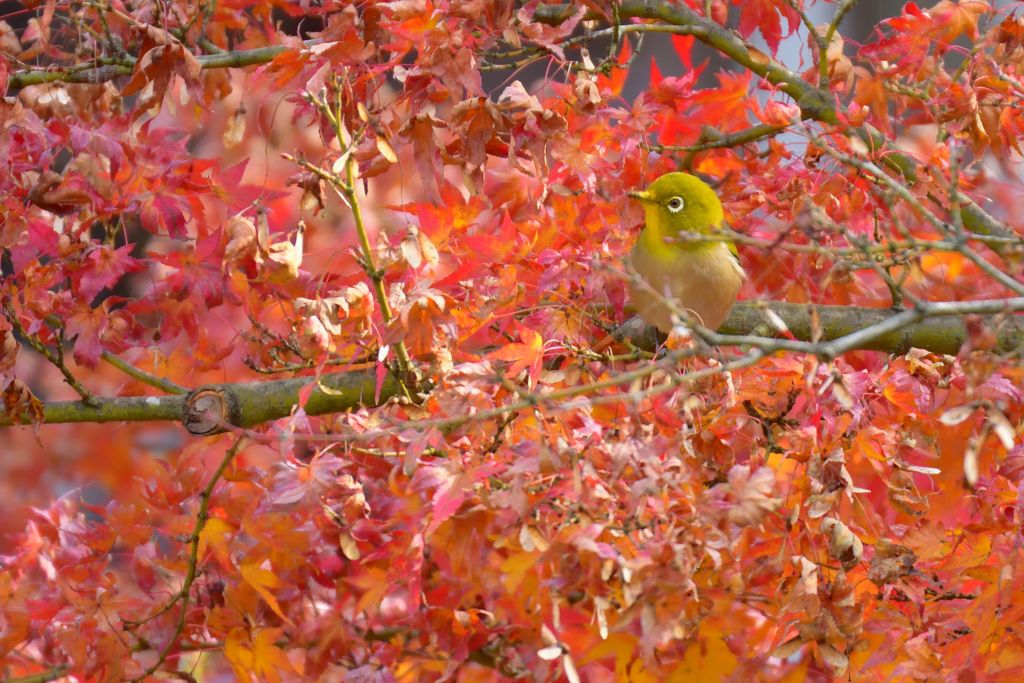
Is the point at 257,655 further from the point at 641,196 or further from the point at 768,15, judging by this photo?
the point at 768,15

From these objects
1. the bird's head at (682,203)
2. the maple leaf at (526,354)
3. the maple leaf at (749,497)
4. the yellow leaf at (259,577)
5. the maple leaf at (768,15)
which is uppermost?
the maple leaf at (768,15)

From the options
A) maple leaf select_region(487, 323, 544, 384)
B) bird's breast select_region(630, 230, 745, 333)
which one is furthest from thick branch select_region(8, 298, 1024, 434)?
maple leaf select_region(487, 323, 544, 384)

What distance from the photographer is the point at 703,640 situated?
2.25 meters

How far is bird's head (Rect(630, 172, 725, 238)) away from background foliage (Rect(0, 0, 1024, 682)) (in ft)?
0.19

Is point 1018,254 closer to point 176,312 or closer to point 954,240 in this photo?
point 954,240

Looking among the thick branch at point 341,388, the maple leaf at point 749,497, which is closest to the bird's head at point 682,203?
the thick branch at point 341,388

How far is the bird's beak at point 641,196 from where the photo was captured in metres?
2.77

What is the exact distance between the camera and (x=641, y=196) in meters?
2.79

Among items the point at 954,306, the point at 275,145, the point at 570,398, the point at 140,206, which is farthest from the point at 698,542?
the point at 275,145

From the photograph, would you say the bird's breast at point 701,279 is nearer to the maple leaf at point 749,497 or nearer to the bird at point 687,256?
the bird at point 687,256

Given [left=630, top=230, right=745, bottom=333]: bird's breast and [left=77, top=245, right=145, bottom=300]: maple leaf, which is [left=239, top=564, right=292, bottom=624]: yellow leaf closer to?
[left=77, top=245, right=145, bottom=300]: maple leaf

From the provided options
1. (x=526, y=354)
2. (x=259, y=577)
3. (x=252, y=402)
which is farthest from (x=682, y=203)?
(x=259, y=577)

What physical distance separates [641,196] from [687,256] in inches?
7.9

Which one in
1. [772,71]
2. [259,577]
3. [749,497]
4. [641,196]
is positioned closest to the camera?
[749,497]
